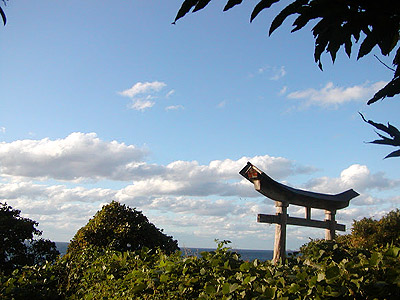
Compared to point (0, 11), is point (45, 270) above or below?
below

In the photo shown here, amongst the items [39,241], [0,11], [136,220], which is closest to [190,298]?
[0,11]

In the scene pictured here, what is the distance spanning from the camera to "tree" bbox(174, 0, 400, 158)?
1.62 m

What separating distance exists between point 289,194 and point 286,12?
11.8 metres

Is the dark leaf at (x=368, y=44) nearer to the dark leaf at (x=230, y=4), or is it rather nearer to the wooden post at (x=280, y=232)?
the dark leaf at (x=230, y=4)

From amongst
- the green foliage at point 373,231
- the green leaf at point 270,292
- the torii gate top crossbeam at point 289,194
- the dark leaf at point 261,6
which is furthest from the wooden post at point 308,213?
the dark leaf at point 261,6

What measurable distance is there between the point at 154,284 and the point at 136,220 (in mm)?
6753

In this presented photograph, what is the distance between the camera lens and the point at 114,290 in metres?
5.26

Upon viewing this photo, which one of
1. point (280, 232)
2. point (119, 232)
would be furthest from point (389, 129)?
point (280, 232)

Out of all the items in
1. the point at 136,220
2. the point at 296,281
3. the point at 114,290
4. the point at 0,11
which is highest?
the point at 0,11

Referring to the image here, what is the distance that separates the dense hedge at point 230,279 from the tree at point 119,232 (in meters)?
3.63

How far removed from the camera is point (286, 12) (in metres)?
1.70

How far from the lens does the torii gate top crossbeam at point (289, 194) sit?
12109mm

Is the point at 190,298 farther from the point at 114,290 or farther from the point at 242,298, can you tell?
the point at 114,290

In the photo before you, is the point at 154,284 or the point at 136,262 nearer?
the point at 154,284
